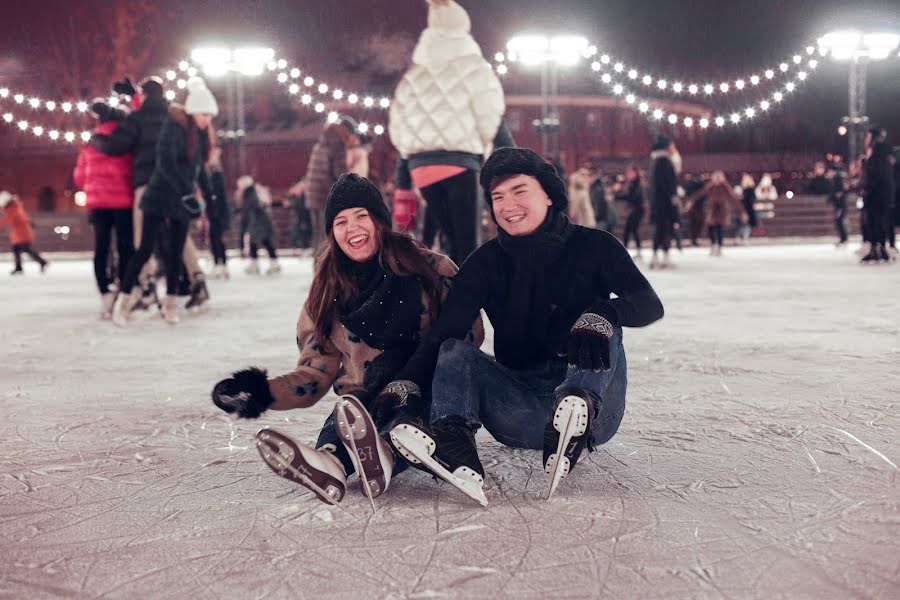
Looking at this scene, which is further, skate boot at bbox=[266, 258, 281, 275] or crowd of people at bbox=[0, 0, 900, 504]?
skate boot at bbox=[266, 258, 281, 275]

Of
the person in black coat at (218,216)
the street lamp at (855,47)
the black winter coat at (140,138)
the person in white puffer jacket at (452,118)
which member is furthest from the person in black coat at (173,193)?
the street lamp at (855,47)

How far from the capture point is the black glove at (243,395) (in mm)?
2012

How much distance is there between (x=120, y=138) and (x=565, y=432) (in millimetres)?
4592

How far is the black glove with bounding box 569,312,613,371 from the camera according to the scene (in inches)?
74.6

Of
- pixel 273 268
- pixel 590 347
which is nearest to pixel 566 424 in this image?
pixel 590 347

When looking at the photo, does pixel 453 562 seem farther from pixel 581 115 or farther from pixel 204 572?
pixel 581 115

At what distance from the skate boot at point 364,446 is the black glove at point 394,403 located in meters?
0.07

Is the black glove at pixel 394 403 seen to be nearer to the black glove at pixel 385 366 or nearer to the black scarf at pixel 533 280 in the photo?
the black glove at pixel 385 366

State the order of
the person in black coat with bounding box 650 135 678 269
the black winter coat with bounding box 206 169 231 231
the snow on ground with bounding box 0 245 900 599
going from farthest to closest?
1. the person in black coat with bounding box 650 135 678 269
2. the black winter coat with bounding box 206 169 231 231
3. the snow on ground with bounding box 0 245 900 599

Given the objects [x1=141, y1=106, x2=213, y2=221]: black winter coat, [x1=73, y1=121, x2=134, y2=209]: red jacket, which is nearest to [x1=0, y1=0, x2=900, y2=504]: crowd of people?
[x1=141, y1=106, x2=213, y2=221]: black winter coat

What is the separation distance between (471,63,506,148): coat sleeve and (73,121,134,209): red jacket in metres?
2.52

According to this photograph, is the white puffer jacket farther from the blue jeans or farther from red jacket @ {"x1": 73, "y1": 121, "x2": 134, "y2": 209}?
the blue jeans

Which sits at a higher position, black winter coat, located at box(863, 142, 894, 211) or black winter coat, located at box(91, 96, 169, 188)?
black winter coat, located at box(91, 96, 169, 188)

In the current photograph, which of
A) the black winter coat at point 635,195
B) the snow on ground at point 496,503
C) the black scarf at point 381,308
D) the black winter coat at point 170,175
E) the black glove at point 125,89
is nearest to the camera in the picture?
the snow on ground at point 496,503
